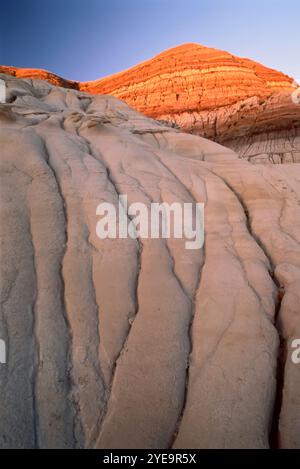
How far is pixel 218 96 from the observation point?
1898 centimetres

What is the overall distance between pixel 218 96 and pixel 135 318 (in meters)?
19.2

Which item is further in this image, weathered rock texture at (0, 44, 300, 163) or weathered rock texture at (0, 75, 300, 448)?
weathered rock texture at (0, 44, 300, 163)

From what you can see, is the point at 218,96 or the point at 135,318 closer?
the point at 135,318

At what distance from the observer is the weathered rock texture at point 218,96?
15961 millimetres

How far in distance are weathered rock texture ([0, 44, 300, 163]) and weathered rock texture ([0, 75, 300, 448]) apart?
1328 cm

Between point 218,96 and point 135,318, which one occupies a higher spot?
point 218,96

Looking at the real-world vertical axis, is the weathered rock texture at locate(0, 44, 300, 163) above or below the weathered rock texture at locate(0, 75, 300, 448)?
above

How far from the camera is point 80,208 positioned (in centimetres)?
315

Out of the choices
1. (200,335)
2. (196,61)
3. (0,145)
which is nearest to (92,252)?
(200,335)

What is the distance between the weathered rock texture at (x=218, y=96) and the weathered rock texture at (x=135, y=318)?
43.6ft

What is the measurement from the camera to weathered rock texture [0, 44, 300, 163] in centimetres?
1596

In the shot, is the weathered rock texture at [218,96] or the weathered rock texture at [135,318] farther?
the weathered rock texture at [218,96]

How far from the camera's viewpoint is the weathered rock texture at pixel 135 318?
1847 mm

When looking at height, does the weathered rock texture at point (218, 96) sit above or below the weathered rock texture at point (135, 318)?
above
